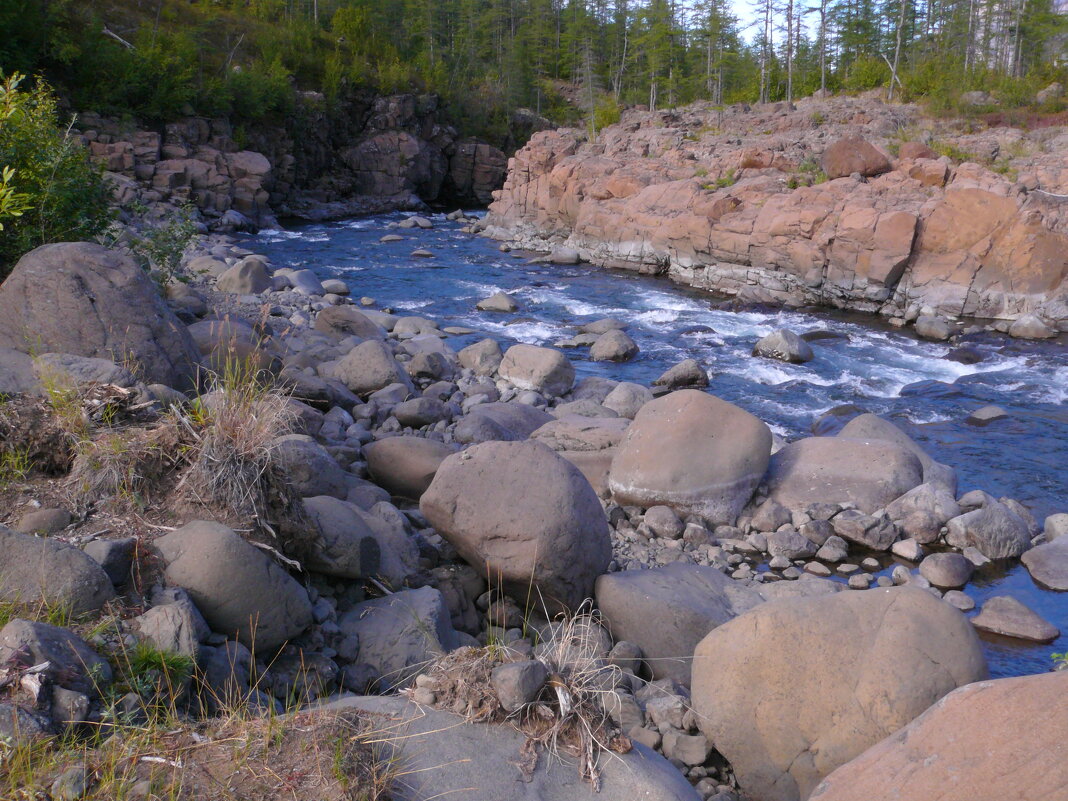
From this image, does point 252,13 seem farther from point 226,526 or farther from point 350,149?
point 226,526

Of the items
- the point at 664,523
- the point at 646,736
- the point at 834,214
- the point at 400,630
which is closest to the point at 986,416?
the point at 664,523

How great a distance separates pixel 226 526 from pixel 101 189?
7.79 meters

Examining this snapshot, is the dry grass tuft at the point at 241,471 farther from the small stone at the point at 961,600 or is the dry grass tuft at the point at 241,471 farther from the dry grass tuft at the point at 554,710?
the small stone at the point at 961,600

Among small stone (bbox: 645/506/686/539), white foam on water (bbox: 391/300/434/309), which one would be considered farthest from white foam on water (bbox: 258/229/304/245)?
small stone (bbox: 645/506/686/539)

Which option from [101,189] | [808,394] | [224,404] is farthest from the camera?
[808,394]

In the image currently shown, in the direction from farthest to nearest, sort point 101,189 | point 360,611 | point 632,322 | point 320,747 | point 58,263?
point 632,322
point 101,189
point 58,263
point 360,611
point 320,747

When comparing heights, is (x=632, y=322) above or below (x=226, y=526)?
below

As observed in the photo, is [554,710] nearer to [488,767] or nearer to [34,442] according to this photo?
[488,767]

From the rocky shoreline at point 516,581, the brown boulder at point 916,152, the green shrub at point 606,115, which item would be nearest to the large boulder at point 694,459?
the rocky shoreline at point 516,581

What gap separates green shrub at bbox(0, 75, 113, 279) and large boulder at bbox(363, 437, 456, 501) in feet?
12.7

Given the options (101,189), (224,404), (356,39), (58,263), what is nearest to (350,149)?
(356,39)

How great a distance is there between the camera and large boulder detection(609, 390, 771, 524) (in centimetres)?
842

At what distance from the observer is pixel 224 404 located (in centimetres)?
451

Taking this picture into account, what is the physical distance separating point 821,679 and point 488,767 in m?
2.52
